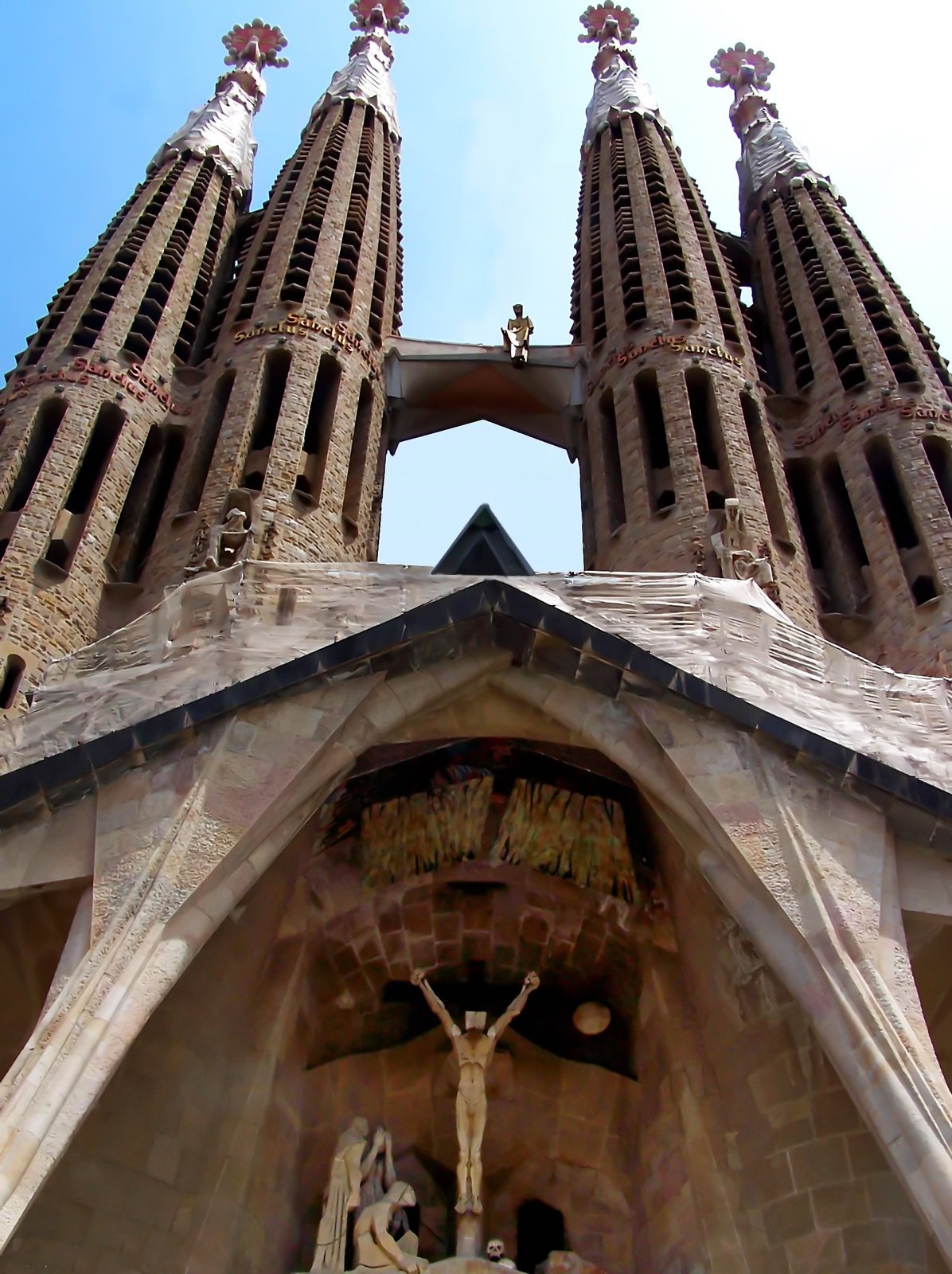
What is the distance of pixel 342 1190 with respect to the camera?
8289 mm

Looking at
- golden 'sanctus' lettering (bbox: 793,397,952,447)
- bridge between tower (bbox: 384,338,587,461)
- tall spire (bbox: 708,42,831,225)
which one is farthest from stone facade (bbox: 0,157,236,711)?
tall spire (bbox: 708,42,831,225)

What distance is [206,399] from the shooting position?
676 inches

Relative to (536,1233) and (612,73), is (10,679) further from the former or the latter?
(612,73)

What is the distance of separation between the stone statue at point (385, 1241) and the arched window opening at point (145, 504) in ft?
26.0

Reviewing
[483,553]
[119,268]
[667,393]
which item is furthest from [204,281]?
[483,553]

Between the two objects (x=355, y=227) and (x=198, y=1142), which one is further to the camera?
(x=355, y=227)

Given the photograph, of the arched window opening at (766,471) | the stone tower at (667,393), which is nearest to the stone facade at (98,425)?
the stone tower at (667,393)

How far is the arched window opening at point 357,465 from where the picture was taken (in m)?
16.1

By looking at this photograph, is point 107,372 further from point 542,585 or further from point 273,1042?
point 273,1042

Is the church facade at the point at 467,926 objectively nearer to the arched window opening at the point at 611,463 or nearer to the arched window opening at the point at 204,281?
the arched window opening at the point at 611,463

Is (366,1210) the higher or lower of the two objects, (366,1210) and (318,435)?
the lower

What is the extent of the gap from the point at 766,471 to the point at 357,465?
4.76m

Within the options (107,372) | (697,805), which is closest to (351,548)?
(107,372)

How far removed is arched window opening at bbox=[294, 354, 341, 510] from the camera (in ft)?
52.4
